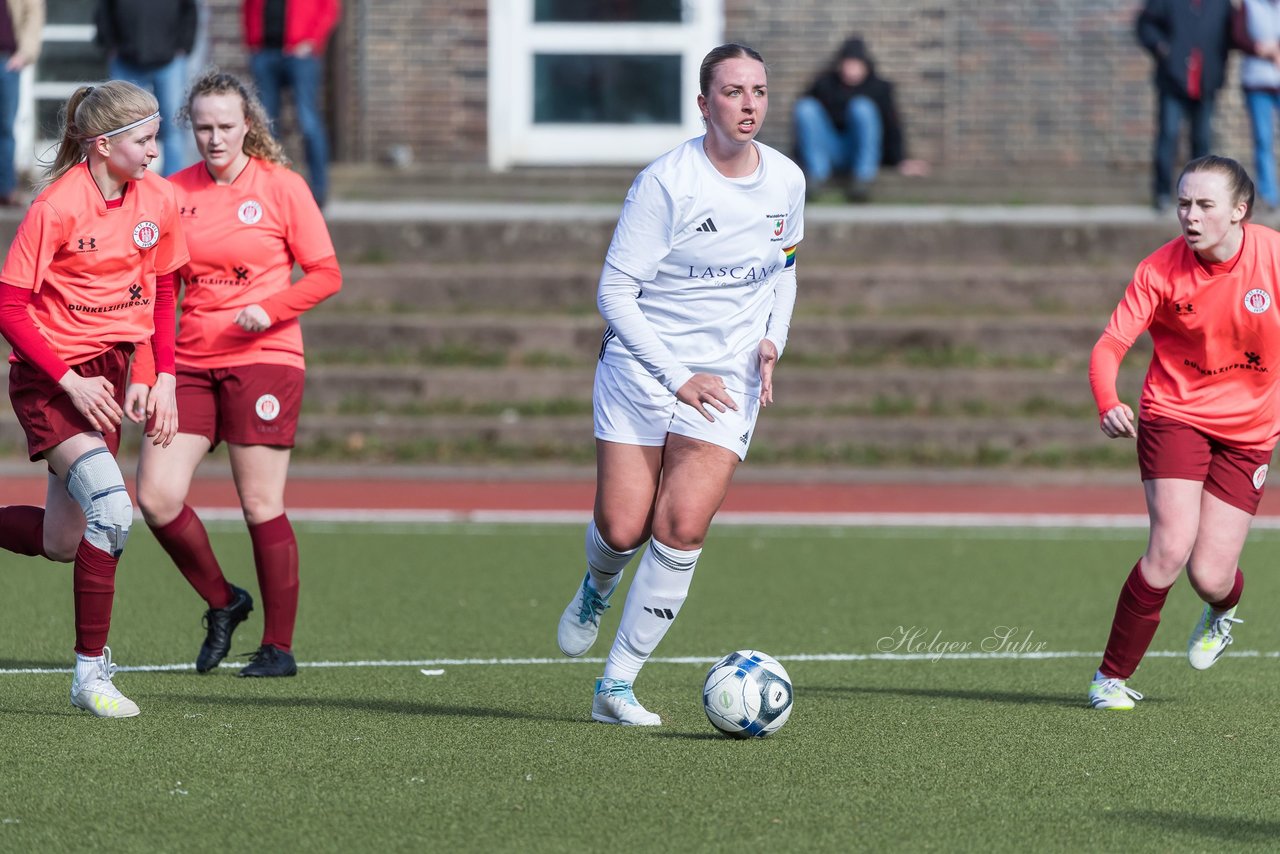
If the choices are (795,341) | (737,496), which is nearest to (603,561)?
(737,496)

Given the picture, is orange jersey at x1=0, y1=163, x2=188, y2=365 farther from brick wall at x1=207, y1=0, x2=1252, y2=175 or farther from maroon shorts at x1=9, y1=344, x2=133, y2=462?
brick wall at x1=207, y1=0, x2=1252, y2=175

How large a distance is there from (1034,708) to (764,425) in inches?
315

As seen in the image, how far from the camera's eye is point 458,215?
17312mm

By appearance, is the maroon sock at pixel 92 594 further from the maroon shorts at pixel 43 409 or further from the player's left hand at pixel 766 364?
the player's left hand at pixel 766 364

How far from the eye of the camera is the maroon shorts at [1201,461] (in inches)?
245

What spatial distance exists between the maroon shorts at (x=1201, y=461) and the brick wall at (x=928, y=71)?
43.6ft

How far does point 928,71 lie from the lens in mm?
19297

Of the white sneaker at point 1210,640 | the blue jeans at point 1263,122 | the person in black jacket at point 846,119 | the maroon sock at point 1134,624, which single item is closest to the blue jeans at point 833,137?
the person in black jacket at point 846,119

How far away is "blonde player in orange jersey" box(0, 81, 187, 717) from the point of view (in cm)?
583

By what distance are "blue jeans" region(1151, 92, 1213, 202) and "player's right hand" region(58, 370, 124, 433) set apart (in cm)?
1191

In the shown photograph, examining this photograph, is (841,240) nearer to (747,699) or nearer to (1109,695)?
(1109,695)

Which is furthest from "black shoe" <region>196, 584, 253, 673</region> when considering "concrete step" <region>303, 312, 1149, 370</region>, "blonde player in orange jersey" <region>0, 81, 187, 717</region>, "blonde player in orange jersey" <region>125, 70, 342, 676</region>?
"concrete step" <region>303, 312, 1149, 370</region>

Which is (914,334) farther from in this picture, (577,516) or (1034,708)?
(1034,708)

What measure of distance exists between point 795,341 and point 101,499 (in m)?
10.1
